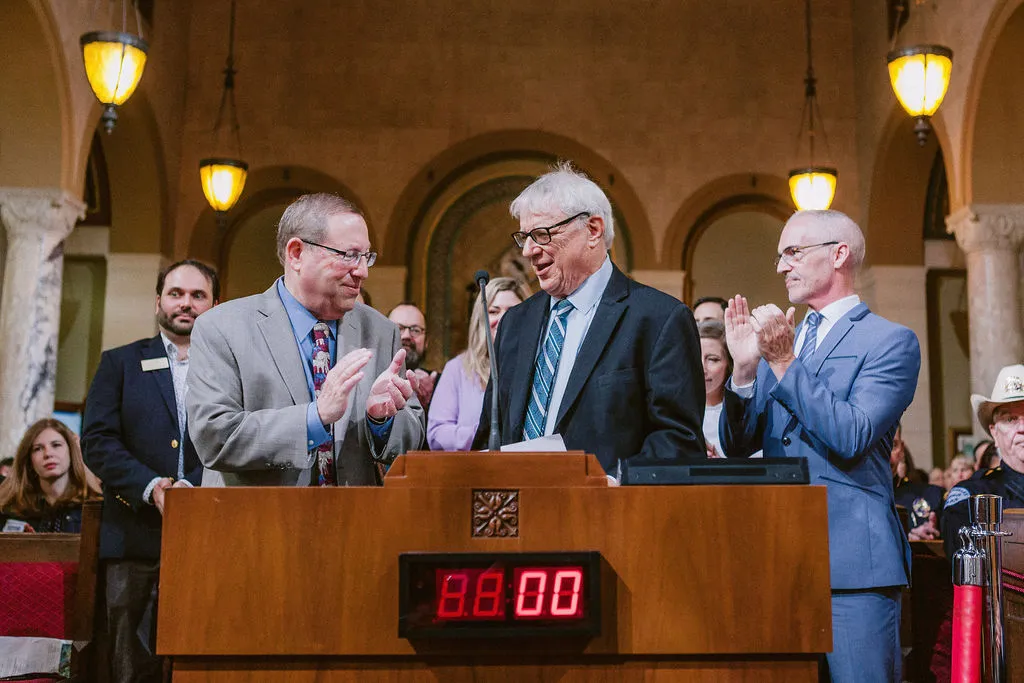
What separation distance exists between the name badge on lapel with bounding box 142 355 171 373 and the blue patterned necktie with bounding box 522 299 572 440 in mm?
1958

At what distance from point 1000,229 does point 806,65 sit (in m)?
3.07

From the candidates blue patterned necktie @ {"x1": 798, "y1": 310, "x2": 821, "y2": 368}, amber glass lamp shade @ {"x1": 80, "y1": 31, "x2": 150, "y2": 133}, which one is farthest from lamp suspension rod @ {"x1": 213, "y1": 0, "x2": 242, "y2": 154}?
blue patterned necktie @ {"x1": 798, "y1": 310, "x2": 821, "y2": 368}

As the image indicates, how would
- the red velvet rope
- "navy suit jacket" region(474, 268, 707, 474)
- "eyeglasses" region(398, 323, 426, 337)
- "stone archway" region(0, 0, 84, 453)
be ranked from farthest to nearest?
1. "stone archway" region(0, 0, 84, 453)
2. "eyeglasses" region(398, 323, 426, 337)
3. "navy suit jacket" region(474, 268, 707, 474)
4. the red velvet rope

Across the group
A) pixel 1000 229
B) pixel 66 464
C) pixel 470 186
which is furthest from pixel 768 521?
pixel 470 186

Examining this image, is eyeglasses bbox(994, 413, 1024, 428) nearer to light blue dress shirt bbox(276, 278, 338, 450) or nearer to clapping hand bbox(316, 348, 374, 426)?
light blue dress shirt bbox(276, 278, 338, 450)

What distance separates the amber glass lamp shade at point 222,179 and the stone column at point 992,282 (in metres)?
6.04

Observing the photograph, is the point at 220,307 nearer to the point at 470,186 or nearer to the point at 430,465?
the point at 430,465

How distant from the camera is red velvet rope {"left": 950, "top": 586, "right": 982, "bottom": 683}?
184 cm

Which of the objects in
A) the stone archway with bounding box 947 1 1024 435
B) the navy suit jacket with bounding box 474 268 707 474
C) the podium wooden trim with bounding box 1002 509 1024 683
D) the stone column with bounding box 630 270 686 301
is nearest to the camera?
the navy suit jacket with bounding box 474 268 707 474

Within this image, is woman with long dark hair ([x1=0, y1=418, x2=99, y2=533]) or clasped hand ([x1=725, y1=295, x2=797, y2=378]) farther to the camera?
woman with long dark hair ([x1=0, y1=418, x2=99, y2=533])

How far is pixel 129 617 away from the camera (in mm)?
3768

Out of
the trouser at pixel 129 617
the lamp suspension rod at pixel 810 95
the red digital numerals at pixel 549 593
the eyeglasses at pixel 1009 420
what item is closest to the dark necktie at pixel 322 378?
the red digital numerals at pixel 549 593

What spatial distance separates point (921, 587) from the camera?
404 centimetres

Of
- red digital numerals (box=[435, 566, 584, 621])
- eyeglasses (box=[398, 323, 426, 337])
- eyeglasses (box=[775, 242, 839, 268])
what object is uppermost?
eyeglasses (box=[398, 323, 426, 337])
